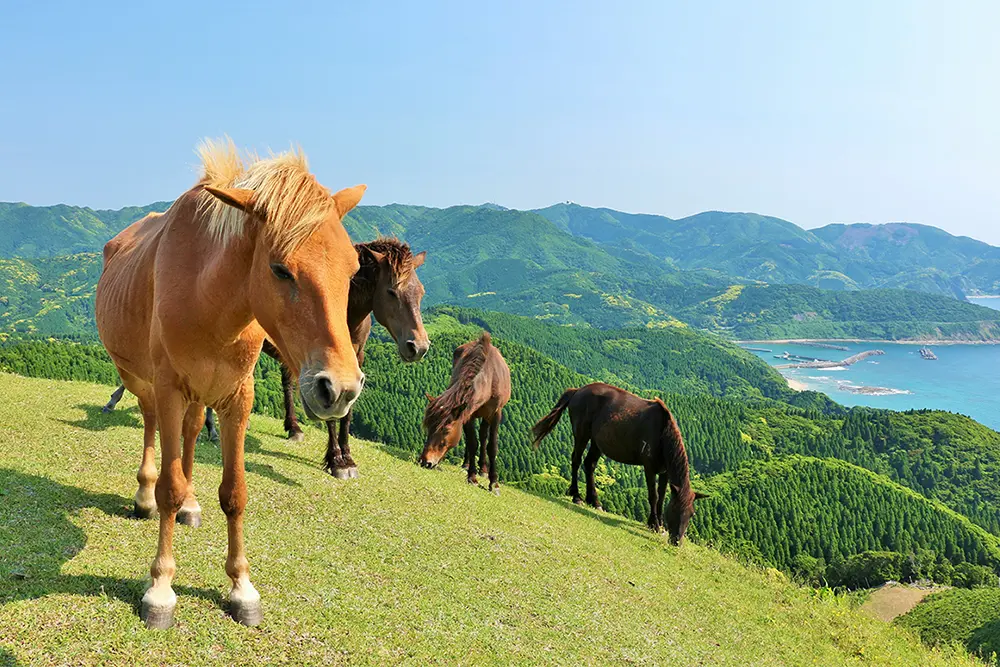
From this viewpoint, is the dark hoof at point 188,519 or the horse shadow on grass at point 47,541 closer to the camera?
the horse shadow on grass at point 47,541

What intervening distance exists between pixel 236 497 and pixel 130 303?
5.94 ft

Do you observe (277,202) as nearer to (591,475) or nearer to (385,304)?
(385,304)

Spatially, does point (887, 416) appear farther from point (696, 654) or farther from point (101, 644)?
point (101, 644)

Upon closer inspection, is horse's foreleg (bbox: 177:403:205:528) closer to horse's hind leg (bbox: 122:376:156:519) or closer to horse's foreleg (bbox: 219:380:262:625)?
horse's hind leg (bbox: 122:376:156:519)

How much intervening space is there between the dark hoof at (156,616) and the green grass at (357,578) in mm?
63

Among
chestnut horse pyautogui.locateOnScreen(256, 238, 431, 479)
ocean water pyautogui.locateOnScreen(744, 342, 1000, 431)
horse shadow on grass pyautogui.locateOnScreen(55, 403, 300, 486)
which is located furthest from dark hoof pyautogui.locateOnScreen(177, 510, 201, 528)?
ocean water pyautogui.locateOnScreen(744, 342, 1000, 431)

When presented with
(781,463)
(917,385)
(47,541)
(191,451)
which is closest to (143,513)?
(47,541)

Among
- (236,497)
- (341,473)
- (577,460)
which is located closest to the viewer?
(236,497)

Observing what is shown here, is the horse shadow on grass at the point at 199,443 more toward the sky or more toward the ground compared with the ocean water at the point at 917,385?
more toward the sky

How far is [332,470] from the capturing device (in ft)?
29.9

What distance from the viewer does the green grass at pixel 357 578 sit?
3988mm

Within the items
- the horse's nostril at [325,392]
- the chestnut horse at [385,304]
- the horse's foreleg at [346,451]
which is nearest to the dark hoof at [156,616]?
the horse's nostril at [325,392]

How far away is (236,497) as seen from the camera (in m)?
4.13

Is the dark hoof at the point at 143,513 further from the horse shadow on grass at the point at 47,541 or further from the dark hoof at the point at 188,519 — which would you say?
the dark hoof at the point at 188,519
